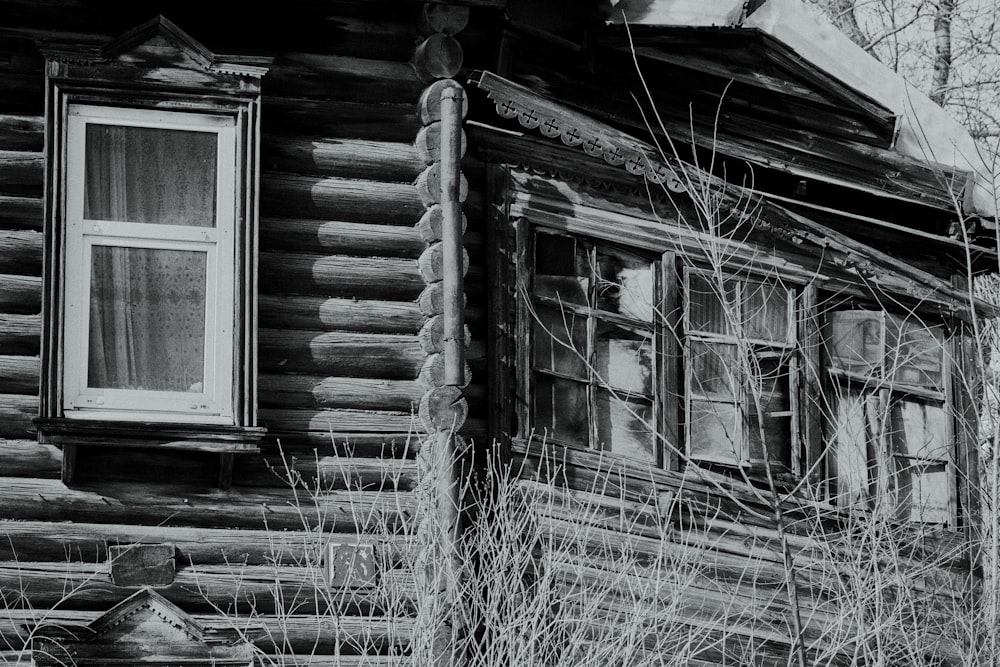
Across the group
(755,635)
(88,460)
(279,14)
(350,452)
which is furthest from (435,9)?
(755,635)

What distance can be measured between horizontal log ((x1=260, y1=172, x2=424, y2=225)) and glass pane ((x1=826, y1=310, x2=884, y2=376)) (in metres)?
3.39

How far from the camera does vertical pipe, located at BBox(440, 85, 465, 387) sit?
7715 millimetres

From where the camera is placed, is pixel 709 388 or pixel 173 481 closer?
pixel 173 481

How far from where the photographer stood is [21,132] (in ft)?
25.1

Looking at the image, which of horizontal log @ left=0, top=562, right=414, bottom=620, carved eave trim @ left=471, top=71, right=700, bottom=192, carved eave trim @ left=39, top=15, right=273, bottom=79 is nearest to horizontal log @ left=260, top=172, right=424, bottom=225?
carved eave trim @ left=39, top=15, right=273, bottom=79

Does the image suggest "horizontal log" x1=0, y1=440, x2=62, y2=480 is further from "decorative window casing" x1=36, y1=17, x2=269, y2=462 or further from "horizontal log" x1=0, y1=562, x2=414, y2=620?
"horizontal log" x1=0, y1=562, x2=414, y2=620

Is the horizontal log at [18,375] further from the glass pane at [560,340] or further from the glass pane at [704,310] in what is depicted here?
the glass pane at [704,310]

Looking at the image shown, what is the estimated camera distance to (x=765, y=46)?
9.80 metres

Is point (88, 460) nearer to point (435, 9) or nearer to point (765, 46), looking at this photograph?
point (435, 9)

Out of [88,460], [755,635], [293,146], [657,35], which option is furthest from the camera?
[657,35]

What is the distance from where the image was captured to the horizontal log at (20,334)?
7473mm

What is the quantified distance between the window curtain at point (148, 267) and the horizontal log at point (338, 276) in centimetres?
39

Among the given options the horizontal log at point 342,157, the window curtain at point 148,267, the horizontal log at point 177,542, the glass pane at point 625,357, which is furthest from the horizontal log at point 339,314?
the glass pane at point 625,357

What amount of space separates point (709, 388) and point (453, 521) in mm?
2372
